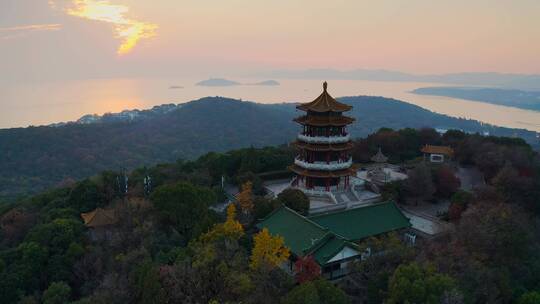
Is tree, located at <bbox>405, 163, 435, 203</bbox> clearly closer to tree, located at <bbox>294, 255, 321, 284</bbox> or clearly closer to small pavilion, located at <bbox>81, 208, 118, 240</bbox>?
tree, located at <bbox>294, 255, 321, 284</bbox>

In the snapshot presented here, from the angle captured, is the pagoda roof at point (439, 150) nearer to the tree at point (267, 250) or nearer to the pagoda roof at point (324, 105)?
the pagoda roof at point (324, 105)

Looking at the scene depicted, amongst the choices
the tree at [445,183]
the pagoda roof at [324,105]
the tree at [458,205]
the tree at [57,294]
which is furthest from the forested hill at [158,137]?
the tree at [458,205]

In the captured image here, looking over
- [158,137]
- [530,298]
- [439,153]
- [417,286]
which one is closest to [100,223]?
[417,286]

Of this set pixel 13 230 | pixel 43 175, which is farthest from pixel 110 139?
pixel 13 230

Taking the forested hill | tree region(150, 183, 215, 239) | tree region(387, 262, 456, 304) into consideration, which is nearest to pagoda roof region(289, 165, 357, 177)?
tree region(150, 183, 215, 239)

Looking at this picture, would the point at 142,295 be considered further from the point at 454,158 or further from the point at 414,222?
the point at 454,158
